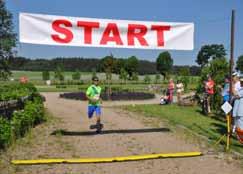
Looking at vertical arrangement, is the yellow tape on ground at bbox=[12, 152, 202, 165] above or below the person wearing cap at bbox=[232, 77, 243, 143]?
below

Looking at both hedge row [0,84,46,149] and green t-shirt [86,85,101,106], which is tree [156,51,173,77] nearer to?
hedge row [0,84,46,149]

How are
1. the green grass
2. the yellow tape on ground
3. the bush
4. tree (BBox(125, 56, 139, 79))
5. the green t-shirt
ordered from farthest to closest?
tree (BBox(125, 56, 139, 79)) < the green t-shirt < the green grass < the bush < the yellow tape on ground

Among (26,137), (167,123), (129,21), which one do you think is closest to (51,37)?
(129,21)

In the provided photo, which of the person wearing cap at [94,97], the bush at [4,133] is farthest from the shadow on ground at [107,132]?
the bush at [4,133]

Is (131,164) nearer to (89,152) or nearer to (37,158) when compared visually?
(89,152)

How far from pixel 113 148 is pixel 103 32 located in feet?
9.53

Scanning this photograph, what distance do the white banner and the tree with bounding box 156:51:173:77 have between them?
66.3 meters

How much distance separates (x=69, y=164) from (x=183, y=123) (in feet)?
20.6

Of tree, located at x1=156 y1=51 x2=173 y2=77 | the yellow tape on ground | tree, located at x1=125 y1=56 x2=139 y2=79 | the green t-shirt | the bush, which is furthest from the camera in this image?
tree, located at x1=156 y1=51 x2=173 y2=77

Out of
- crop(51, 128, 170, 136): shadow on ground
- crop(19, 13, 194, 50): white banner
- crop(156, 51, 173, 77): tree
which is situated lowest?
crop(51, 128, 170, 136): shadow on ground

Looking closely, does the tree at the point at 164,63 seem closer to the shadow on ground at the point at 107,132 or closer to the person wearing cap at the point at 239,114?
the shadow on ground at the point at 107,132

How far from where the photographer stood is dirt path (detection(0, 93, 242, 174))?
23.2ft

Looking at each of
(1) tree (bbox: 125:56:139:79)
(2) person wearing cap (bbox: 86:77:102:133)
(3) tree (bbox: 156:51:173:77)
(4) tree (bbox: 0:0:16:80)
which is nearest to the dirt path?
(2) person wearing cap (bbox: 86:77:102:133)

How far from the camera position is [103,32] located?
379 inches
